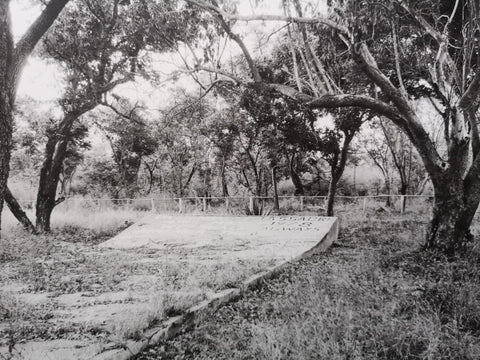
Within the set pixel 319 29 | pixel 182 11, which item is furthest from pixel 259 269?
pixel 182 11

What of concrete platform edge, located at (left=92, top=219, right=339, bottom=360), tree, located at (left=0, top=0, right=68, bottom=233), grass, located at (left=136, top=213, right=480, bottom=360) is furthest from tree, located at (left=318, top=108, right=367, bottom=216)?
tree, located at (left=0, top=0, right=68, bottom=233)

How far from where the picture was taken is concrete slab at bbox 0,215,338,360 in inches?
145

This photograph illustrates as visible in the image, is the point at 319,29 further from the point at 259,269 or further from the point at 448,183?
the point at 259,269

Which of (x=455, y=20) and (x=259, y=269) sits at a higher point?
(x=455, y=20)

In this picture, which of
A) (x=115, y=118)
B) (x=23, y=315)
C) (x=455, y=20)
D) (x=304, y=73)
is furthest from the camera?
(x=115, y=118)

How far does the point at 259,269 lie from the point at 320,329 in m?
3.07

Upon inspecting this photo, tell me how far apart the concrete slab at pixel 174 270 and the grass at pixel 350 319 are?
315mm

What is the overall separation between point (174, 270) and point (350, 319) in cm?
380

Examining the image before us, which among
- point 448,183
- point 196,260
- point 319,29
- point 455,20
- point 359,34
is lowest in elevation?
point 196,260

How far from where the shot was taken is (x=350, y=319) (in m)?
3.81

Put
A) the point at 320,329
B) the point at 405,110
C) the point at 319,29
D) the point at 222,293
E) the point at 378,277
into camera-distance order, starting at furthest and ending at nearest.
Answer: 1. the point at 319,29
2. the point at 405,110
3. the point at 378,277
4. the point at 222,293
5. the point at 320,329

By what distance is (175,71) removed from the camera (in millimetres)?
10500

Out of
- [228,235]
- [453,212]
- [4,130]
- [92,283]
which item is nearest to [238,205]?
[228,235]

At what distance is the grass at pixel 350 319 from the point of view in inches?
133
